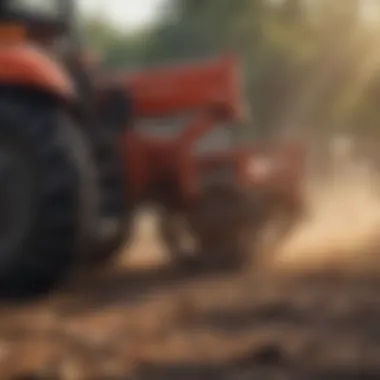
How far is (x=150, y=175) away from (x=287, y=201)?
3.63 feet

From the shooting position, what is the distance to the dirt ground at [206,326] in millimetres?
3840

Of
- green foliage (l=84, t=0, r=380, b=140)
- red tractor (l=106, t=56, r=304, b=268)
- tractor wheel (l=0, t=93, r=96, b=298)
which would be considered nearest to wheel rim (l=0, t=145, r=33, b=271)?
tractor wheel (l=0, t=93, r=96, b=298)

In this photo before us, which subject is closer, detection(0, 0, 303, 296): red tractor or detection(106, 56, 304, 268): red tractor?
detection(0, 0, 303, 296): red tractor

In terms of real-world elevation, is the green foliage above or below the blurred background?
above

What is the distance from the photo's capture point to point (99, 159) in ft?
21.8

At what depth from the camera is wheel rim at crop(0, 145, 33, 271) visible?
5.58 meters

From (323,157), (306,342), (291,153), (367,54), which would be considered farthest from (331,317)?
(367,54)

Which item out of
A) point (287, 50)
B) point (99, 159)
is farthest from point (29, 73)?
point (287, 50)

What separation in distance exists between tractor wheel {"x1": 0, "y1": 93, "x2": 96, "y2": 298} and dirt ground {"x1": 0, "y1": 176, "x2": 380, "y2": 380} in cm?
19

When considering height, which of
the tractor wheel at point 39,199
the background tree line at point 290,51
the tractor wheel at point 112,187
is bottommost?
the tractor wheel at point 39,199

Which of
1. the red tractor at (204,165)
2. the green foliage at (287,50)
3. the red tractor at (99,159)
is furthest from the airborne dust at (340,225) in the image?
the green foliage at (287,50)

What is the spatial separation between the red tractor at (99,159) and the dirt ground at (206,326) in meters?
0.30

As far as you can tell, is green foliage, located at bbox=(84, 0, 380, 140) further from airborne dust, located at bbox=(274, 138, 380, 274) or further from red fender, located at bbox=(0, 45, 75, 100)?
red fender, located at bbox=(0, 45, 75, 100)

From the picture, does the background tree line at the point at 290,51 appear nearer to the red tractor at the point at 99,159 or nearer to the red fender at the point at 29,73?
the red tractor at the point at 99,159
